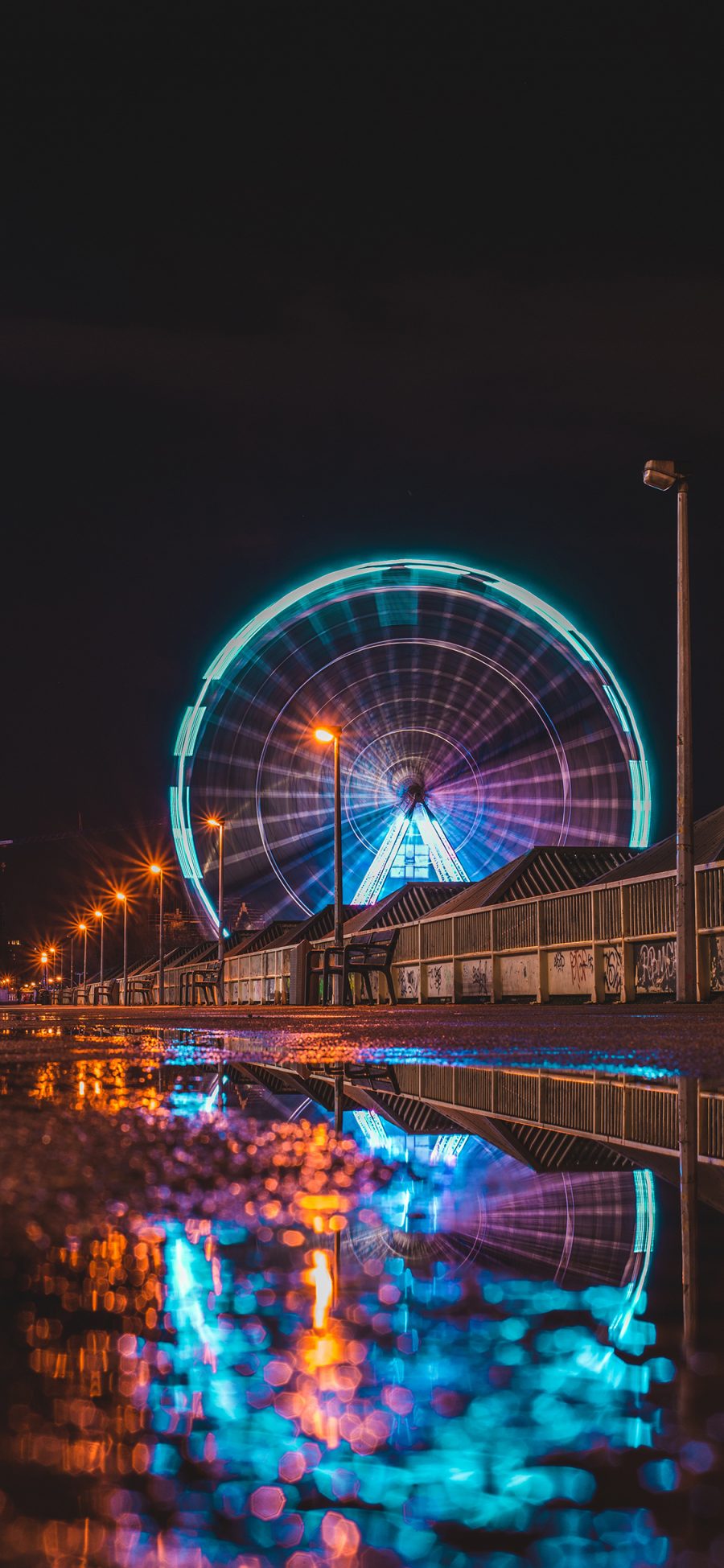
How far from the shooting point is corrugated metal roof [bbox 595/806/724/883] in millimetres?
15344

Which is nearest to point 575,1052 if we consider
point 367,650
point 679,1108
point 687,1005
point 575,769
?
point 679,1108

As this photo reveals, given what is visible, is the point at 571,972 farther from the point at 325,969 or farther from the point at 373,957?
the point at 373,957

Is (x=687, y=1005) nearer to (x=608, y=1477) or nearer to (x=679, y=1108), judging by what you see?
(x=679, y=1108)

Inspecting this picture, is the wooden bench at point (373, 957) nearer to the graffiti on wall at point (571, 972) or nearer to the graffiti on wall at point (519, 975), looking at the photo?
the graffiti on wall at point (519, 975)

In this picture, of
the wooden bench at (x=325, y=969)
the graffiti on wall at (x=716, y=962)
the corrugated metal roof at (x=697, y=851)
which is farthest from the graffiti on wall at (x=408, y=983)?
the graffiti on wall at (x=716, y=962)

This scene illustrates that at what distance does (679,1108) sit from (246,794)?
30.5 m

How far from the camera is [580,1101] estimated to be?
9.66 feet

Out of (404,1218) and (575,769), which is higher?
(575,769)

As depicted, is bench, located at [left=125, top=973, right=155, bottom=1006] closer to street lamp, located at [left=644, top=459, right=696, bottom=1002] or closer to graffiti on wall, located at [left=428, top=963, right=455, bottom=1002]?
graffiti on wall, located at [left=428, top=963, right=455, bottom=1002]

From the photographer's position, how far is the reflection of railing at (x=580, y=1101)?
229 cm

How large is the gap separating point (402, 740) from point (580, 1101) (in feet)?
→ 95.5

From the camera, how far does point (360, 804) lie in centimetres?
3144

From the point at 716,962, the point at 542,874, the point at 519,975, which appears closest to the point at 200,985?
the point at 542,874

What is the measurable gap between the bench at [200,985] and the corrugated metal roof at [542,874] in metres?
27.5
